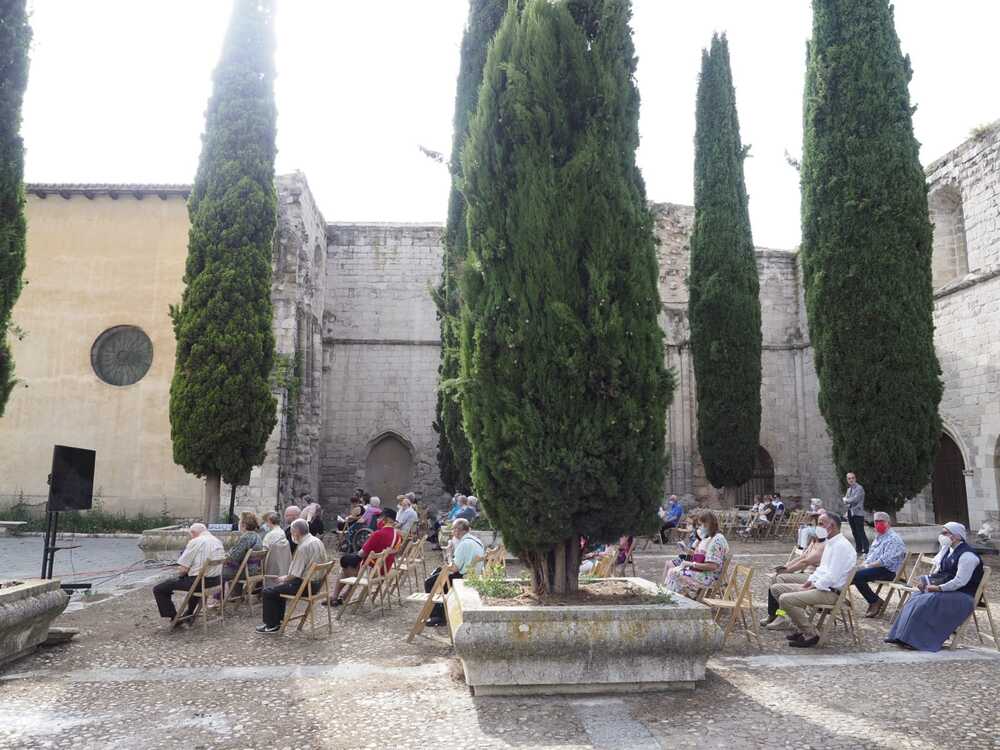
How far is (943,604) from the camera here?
5.58m

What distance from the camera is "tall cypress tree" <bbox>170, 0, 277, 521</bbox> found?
11.3 metres

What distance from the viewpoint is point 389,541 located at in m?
7.61

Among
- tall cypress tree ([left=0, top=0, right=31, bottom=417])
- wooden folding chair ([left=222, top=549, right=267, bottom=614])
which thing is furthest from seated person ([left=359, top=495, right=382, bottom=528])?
tall cypress tree ([left=0, top=0, right=31, bottom=417])

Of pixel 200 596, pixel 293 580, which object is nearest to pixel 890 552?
pixel 293 580

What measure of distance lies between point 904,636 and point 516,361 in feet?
12.3

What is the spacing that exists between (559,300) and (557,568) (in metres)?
1.97

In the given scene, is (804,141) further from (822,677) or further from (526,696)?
(526,696)

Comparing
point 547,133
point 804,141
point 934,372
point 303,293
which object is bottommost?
point 934,372

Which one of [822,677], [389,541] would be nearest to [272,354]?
[389,541]

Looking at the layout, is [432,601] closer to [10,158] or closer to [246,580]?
[246,580]

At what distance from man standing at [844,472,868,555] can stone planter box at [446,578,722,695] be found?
7730 millimetres

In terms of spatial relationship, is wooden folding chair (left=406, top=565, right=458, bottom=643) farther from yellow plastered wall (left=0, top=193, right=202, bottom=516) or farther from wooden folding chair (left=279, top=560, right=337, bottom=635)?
yellow plastered wall (left=0, top=193, right=202, bottom=516)

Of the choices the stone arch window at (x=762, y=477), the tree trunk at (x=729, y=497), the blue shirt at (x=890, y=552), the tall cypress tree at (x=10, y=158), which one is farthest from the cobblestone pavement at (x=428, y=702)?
the stone arch window at (x=762, y=477)

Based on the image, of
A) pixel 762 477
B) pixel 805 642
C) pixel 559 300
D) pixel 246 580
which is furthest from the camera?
pixel 762 477
